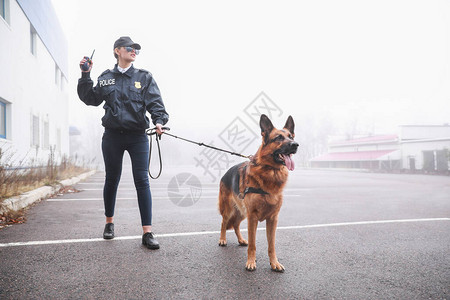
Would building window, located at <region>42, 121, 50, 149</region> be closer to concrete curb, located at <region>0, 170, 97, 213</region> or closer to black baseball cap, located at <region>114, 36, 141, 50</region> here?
concrete curb, located at <region>0, 170, 97, 213</region>

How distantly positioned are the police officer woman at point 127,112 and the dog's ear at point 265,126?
1.13 metres

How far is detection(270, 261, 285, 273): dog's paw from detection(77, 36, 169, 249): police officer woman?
140cm

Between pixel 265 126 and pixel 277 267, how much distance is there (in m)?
1.31

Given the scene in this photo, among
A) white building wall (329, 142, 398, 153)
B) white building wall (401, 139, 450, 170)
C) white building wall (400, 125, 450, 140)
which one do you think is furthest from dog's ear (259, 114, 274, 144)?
white building wall (400, 125, 450, 140)

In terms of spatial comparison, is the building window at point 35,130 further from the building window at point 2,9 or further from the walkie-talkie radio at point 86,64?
the walkie-talkie radio at point 86,64

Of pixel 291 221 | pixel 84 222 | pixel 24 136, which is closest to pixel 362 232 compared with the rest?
pixel 291 221

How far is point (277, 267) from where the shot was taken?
2469mm

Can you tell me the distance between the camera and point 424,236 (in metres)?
3.68

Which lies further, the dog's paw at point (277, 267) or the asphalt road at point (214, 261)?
the dog's paw at point (277, 267)

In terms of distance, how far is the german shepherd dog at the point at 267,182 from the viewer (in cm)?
256

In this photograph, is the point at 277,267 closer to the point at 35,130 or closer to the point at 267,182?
the point at 267,182

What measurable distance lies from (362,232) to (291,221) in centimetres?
110

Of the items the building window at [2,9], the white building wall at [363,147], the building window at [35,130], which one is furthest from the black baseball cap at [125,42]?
the white building wall at [363,147]

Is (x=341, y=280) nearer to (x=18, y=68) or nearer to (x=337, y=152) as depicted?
(x=18, y=68)
